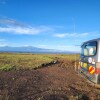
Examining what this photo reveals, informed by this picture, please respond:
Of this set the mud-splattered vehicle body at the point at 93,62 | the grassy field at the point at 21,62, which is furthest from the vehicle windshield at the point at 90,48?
the grassy field at the point at 21,62

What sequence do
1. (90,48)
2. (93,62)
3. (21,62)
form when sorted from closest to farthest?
1. (93,62)
2. (90,48)
3. (21,62)

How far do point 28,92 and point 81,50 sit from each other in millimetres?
4063

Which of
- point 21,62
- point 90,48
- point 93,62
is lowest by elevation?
point 21,62

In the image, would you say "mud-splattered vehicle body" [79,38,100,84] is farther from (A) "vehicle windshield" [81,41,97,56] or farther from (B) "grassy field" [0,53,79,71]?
(B) "grassy field" [0,53,79,71]

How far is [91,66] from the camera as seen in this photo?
743cm

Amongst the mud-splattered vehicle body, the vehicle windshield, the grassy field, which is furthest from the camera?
the grassy field

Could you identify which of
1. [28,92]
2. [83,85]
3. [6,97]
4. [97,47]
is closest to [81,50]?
[83,85]

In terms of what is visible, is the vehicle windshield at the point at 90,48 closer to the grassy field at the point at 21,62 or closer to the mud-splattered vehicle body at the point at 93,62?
the mud-splattered vehicle body at the point at 93,62

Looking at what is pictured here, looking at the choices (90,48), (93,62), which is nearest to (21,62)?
(90,48)

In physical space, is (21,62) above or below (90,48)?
below

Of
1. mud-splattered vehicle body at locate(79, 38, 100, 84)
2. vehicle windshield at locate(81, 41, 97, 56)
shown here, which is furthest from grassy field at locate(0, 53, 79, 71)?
mud-splattered vehicle body at locate(79, 38, 100, 84)

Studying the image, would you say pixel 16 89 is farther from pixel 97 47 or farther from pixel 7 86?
pixel 97 47

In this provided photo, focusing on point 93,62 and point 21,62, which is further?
point 21,62

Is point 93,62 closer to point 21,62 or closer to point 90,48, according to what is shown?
point 90,48
